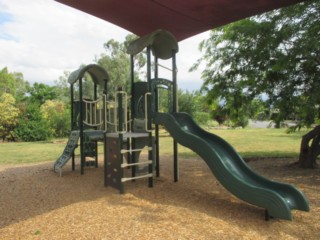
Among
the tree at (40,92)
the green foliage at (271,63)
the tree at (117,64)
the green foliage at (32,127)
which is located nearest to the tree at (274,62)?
the green foliage at (271,63)

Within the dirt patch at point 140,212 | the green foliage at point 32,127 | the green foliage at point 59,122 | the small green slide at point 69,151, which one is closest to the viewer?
the dirt patch at point 140,212

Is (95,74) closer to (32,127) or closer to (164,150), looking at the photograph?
(164,150)

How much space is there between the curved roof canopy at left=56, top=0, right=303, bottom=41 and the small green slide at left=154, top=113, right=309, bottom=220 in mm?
2403

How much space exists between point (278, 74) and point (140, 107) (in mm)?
4185

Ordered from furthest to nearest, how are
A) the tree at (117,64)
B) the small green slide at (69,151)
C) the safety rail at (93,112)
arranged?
the tree at (117,64) → the safety rail at (93,112) → the small green slide at (69,151)

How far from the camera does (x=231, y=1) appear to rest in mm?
6469

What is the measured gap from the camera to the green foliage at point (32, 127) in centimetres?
2131

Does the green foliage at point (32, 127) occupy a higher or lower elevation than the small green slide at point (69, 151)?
higher

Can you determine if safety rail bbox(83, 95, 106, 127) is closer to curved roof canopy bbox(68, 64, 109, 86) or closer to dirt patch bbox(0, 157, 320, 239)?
curved roof canopy bbox(68, 64, 109, 86)

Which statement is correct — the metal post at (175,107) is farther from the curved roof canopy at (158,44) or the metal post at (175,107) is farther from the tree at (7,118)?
the tree at (7,118)

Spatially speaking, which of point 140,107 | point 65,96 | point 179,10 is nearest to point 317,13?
point 179,10

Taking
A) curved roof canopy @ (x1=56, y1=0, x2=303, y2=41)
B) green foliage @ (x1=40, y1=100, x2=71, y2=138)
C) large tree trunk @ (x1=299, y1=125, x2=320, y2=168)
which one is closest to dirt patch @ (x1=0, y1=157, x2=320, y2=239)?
large tree trunk @ (x1=299, y1=125, x2=320, y2=168)

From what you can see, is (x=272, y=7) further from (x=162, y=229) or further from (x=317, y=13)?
(x=162, y=229)

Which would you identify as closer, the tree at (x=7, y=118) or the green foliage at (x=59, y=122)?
the tree at (x=7, y=118)
